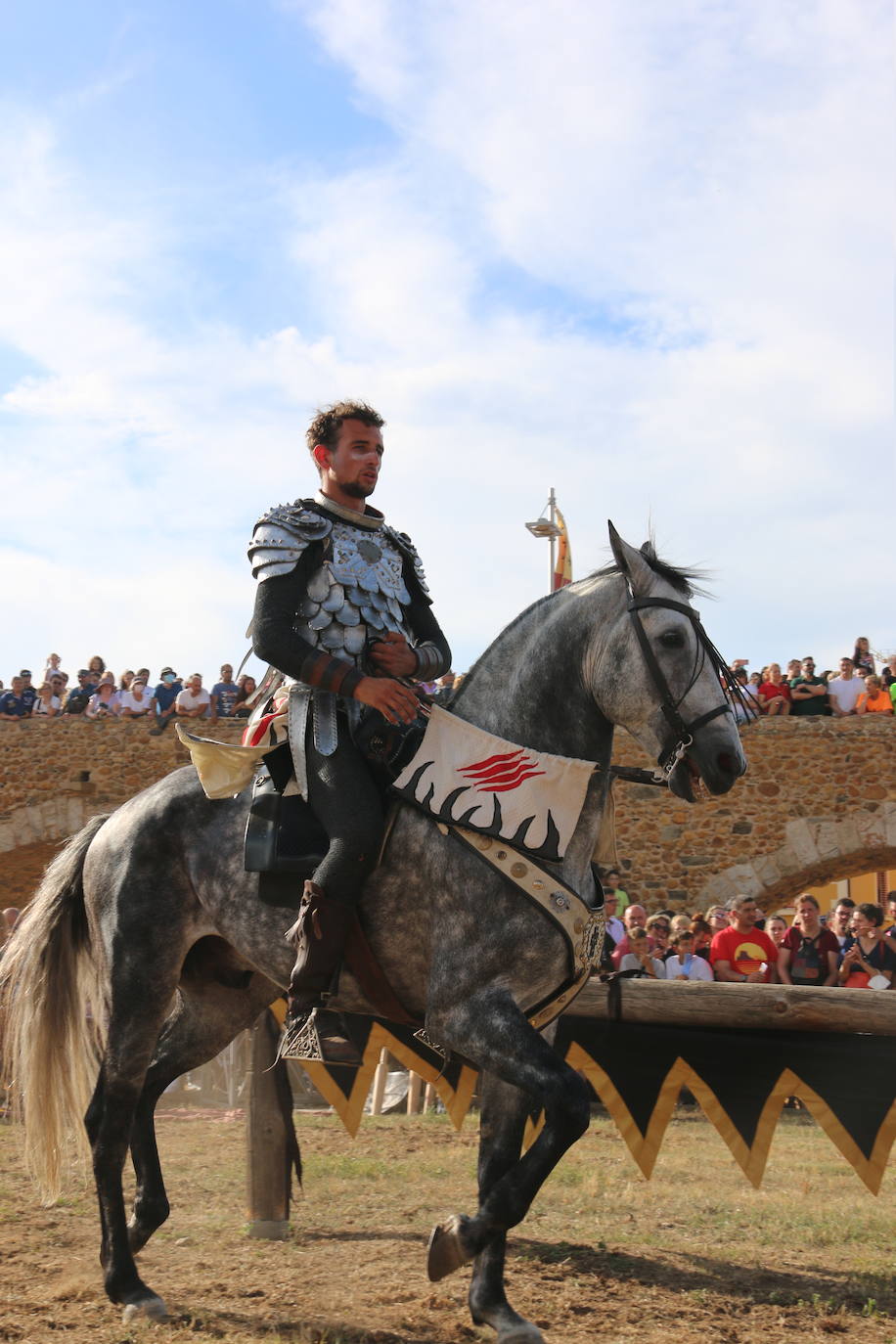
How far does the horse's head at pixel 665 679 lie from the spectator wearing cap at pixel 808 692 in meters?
16.9

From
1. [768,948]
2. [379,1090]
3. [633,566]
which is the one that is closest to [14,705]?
[379,1090]

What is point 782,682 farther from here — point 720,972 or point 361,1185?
point 361,1185

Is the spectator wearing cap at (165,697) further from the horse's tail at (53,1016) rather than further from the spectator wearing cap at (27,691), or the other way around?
the horse's tail at (53,1016)

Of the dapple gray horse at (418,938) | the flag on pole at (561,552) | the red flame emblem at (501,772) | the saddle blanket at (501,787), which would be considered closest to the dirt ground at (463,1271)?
the dapple gray horse at (418,938)

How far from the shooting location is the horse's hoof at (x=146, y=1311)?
4535 mm

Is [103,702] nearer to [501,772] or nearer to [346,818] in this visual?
[346,818]

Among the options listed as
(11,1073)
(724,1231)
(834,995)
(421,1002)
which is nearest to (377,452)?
(421,1002)

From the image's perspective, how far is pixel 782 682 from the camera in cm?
2033

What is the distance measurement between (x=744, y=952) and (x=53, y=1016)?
241 inches

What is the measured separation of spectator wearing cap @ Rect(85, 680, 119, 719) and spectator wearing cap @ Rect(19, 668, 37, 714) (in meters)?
1.19

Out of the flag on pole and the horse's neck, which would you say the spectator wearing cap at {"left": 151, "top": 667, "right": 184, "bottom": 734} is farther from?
the horse's neck

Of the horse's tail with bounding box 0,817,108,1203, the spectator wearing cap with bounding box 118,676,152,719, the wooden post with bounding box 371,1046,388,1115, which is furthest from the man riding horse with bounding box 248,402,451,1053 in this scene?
the spectator wearing cap with bounding box 118,676,152,719

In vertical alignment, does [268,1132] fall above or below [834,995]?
below

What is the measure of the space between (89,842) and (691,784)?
110 inches
